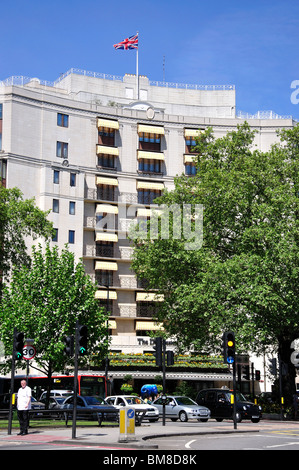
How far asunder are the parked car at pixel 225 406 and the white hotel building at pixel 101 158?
1013 inches

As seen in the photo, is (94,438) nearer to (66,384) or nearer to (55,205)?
(66,384)

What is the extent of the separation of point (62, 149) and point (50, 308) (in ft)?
90.1

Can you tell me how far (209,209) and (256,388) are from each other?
3324 cm

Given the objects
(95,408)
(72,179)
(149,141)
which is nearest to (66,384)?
(95,408)

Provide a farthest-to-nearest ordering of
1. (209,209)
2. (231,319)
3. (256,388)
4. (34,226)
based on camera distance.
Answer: (256,388) → (34,226) → (209,209) → (231,319)

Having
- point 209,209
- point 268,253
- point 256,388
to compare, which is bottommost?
point 256,388

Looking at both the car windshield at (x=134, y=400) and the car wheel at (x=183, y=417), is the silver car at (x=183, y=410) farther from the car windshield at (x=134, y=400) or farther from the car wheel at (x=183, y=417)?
the car windshield at (x=134, y=400)

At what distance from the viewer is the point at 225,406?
36.2m

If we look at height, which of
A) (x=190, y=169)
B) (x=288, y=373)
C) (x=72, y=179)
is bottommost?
(x=288, y=373)

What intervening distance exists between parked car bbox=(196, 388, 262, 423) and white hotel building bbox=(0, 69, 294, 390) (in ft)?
84.4

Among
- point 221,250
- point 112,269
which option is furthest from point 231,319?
point 112,269

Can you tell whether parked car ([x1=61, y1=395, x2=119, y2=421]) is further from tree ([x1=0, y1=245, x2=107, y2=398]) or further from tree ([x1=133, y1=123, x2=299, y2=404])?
tree ([x1=0, y1=245, x2=107, y2=398])
